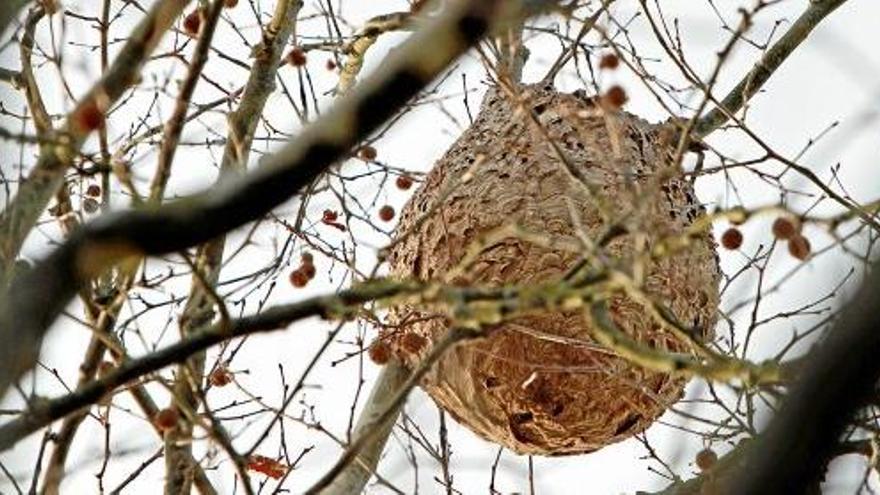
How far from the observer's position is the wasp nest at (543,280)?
3549 millimetres

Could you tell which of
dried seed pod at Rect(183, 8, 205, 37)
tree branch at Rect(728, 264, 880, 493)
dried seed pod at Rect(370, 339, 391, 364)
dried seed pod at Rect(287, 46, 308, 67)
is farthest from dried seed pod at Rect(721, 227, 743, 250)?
tree branch at Rect(728, 264, 880, 493)

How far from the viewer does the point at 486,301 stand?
2219 millimetres

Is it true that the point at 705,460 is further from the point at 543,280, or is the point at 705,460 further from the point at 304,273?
the point at 304,273

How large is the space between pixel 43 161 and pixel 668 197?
70.7 inches

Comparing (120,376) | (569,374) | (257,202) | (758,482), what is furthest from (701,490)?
(758,482)

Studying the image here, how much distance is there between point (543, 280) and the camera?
3584mm

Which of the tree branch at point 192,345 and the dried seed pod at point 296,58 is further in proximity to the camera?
the dried seed pod at point 296,58

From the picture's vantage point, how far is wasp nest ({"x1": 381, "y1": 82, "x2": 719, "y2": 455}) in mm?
3549

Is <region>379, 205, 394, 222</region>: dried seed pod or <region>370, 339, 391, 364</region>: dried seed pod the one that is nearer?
<region>370, 339, 391, 364</region>: dried seed pod

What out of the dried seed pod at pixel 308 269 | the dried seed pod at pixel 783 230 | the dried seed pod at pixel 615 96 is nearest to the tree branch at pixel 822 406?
the dried seed pod at pixel 783 230

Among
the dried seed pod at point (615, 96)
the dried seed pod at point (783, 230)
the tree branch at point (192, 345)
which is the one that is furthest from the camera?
the dried seed pod at point (615, 96)

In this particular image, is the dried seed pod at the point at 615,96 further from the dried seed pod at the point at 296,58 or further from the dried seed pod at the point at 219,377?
the dried seed pod at the point at 219,377

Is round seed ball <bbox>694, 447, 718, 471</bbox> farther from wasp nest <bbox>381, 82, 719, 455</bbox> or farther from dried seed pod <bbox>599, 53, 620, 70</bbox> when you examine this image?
dried seed pod <bbox>599, 53, 620, 70</bbox>

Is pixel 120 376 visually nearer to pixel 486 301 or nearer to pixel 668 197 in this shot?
pixel 486 301
